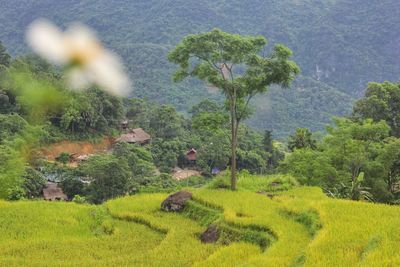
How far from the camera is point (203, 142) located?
56094mm

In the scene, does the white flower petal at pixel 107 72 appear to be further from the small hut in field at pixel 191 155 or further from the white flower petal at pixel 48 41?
the small hut in field at pixel 191 155

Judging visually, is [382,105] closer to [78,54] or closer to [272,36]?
[78,54]

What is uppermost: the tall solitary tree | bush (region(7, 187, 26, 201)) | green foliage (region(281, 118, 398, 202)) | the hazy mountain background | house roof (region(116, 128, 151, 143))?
the hazy mountain background

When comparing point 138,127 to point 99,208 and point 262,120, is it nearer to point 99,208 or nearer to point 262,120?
point 262,120

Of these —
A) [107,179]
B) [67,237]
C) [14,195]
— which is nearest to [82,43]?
[67,237]

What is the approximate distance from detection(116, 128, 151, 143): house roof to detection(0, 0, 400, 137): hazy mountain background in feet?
98.3

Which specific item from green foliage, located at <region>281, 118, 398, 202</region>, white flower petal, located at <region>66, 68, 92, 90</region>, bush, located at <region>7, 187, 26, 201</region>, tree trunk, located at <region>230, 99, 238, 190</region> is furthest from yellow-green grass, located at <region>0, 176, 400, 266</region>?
green foliage, located at <region>281, 118, 398, 202</region>

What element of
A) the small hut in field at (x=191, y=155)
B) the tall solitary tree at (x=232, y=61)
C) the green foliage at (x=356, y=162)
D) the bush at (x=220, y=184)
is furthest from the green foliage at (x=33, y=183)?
the tall solitary tree at (x=232, y=61)

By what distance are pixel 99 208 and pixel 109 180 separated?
1702 cm

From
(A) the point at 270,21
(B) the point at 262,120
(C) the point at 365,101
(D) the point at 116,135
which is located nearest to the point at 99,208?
(C) the point at 365,101

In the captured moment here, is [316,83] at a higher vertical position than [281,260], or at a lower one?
higher

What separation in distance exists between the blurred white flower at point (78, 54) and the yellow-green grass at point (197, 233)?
5.02 metres

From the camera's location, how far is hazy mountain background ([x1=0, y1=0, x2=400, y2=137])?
89869 mm

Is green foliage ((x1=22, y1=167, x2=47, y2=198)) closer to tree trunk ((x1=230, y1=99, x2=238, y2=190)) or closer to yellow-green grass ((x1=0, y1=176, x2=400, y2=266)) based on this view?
yellow-green grass ((x1=0, y1=176, x2=400, y2=266))
